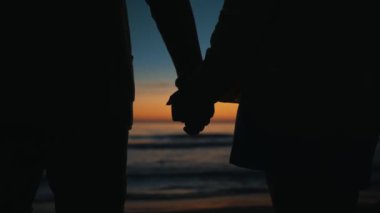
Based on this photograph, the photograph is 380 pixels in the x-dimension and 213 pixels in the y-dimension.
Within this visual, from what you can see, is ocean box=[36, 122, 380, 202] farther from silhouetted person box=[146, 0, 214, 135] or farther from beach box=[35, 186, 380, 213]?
silhouetted person box=[146, 0, 214, 135]

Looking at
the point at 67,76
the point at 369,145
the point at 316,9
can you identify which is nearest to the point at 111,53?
the point at 67,76

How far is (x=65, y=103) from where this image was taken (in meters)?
1.67

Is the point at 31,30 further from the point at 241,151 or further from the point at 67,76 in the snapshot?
the point at 241,151

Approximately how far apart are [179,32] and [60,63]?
0.66 meters

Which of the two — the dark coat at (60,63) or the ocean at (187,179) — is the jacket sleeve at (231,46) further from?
the ocean at (187,179)

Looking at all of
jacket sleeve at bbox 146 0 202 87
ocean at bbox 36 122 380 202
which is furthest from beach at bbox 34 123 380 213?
jacket sleeve at bbox 146 0 202 87

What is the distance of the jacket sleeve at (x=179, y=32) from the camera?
6.85ft

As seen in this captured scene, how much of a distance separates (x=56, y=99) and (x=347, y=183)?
1.04 meters

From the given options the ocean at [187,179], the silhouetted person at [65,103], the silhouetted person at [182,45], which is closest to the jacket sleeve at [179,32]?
the silhouetted person at [182,45]

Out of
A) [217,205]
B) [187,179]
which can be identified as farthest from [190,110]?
[187,179]

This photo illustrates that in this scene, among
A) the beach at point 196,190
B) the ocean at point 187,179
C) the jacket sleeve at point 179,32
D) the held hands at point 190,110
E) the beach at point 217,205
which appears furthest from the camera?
the ocean at point 187,179

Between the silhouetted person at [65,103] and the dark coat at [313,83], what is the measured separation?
1.62 feet

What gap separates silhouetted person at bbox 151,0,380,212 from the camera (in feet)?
5.23

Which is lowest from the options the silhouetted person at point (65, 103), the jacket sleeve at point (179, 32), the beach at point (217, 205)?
the beach at point (217, 205)
